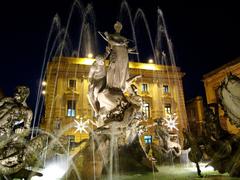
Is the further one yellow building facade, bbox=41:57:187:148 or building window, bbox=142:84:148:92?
building window, bbox=142:84:148:92

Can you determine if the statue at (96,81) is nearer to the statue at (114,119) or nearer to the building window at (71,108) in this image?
the statue at (114,119)

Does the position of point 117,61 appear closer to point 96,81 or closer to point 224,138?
point 96,81

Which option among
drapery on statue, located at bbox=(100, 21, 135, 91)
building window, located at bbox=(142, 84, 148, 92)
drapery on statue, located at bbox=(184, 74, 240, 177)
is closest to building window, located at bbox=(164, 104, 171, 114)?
building window, located at bbox=(142, 84, 148, 92)

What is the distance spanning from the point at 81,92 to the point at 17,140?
95.9 ft

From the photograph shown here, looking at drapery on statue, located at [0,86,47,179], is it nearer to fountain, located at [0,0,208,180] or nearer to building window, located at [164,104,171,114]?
fountain, located at [0,0,208,180]

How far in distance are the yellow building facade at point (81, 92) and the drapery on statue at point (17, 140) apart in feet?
77.5

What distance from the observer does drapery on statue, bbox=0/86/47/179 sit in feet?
16.0

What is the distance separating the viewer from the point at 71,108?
1315 inches

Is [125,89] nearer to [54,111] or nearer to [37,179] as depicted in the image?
[37,179]

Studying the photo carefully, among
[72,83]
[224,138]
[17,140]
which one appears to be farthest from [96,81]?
[72,83]

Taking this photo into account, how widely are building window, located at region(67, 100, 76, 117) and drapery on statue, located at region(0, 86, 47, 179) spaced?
91.4ft

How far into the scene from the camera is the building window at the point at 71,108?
33.1 m

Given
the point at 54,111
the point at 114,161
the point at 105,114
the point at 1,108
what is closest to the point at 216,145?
the point at 114,161

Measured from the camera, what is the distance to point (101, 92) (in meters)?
8.98
